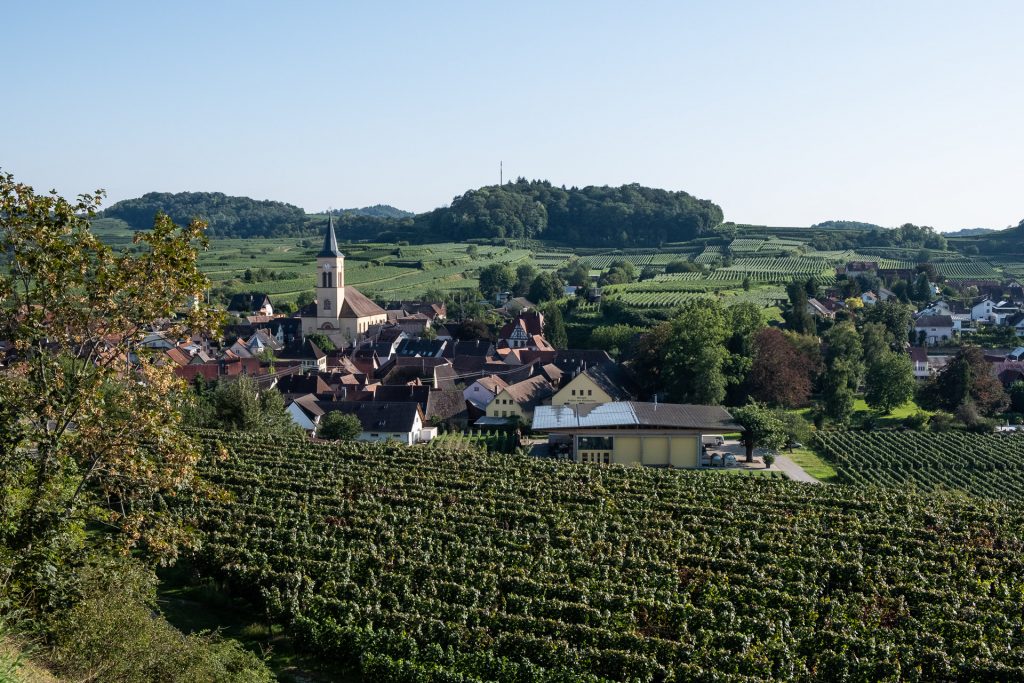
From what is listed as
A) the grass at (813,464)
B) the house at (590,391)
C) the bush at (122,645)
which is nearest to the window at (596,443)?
the grass at (813,464)

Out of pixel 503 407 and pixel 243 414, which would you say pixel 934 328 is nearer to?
pixel 503 407

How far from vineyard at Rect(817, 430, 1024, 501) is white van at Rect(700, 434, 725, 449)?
453cm

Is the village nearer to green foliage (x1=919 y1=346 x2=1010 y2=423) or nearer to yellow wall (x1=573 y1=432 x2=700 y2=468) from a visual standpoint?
yellow wall (x1=573 y1=432 x2=700 y2=468)

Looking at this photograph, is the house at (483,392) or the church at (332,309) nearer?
the house at (483,392)

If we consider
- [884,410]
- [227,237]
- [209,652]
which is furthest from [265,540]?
[227,237]

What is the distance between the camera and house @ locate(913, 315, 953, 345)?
262 ft

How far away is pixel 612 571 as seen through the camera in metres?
22.0

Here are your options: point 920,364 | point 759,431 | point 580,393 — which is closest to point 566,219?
point 920,364

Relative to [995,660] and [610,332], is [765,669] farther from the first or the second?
[610,332]

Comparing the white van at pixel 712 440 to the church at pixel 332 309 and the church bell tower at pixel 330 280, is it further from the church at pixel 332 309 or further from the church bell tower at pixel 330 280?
the church bell tower at pixel 330 280

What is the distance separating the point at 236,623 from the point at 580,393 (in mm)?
29406

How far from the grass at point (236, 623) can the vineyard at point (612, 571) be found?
381mm

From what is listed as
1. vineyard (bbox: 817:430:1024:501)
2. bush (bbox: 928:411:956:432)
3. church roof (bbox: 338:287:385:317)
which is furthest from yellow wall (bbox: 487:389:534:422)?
church roof (bbox: 338:287:385:317)

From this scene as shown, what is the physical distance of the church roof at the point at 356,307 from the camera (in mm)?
76812
